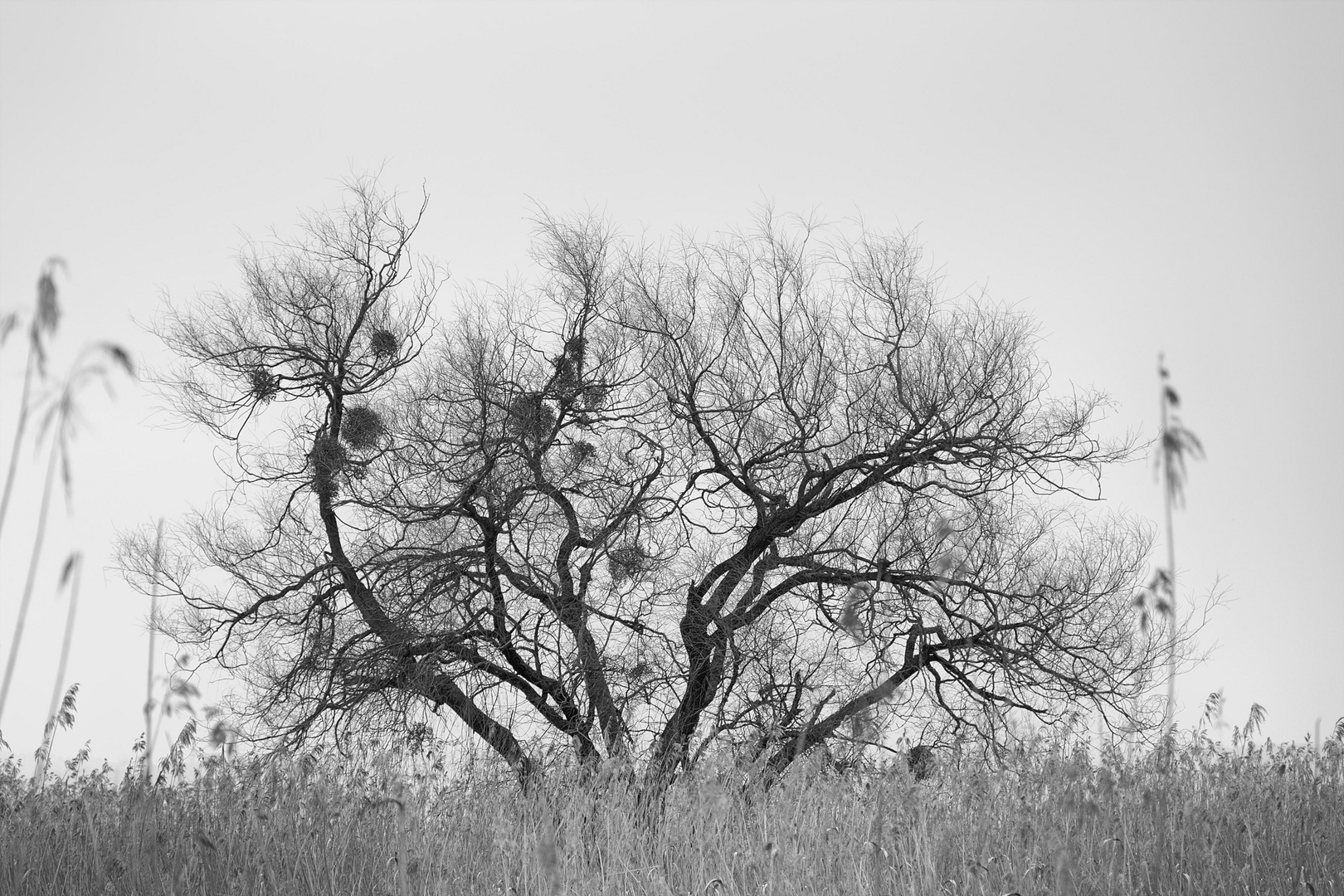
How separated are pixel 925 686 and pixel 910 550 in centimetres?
175

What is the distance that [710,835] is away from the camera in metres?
5.14

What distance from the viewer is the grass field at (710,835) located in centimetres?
478

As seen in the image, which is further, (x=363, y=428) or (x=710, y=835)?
(x=363, y=428)

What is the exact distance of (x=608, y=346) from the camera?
11844mm

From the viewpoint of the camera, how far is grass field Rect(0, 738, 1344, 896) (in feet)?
15.7

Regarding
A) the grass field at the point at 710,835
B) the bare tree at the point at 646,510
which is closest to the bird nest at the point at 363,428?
the bare tree at the point at 646,510

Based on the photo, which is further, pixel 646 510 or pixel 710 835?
pixel 646 510

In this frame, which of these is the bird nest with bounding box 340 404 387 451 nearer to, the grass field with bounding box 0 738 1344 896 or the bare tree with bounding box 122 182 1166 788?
the bare tree with bounding box 122 182 1166 788

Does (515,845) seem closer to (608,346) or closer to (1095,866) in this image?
(1095,866)

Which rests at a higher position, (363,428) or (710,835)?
(363,428)

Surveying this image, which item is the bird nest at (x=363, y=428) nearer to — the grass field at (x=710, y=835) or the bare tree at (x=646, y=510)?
the bare tree at (x=646, y=510)

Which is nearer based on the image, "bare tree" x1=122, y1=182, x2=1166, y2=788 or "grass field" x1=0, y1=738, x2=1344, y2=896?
"grass field" x1=0, y1=738, x2=1344, y2=896

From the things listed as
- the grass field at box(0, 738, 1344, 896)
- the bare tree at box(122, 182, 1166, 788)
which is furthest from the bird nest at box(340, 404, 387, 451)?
the grass field at box(0, 738, 1344, 896)

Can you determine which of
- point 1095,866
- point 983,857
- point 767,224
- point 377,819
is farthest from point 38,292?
point 767,224
